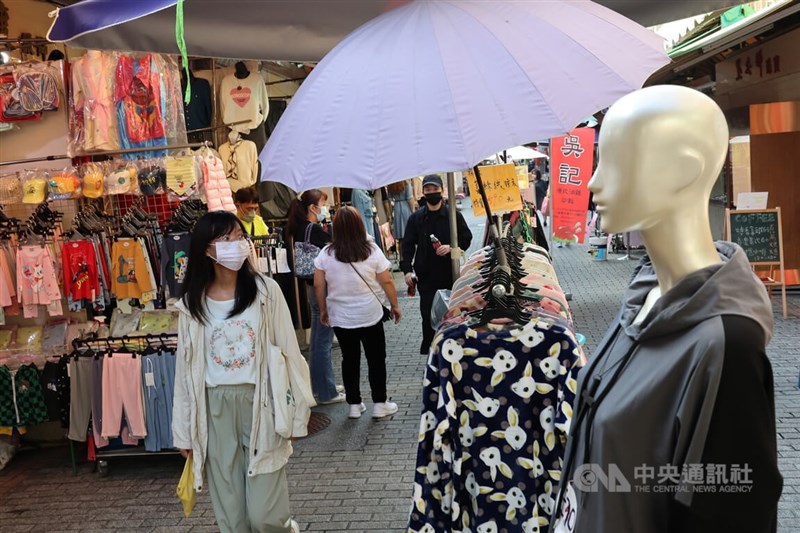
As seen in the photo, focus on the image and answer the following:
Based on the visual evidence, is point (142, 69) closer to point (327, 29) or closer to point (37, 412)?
point (327, 29)

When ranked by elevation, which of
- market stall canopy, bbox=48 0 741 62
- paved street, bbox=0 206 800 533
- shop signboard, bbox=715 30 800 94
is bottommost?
paved street, bbox=0 206 800 533

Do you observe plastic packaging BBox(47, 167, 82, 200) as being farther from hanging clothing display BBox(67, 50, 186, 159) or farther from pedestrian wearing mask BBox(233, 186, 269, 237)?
pedestrian wearing mask BBox(233, 186, 269, 237)

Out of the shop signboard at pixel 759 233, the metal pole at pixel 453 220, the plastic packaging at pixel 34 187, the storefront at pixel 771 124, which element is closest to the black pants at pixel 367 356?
the metal pole at pixel 453 220

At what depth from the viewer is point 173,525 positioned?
184 inches

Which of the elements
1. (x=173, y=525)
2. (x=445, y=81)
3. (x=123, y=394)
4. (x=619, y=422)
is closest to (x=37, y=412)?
(x=123, y=394)

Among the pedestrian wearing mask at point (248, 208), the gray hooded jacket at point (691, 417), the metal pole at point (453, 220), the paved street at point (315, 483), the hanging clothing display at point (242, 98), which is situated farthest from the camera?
the hanging clothing display at point (242, 98)

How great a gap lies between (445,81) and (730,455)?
4.87ft

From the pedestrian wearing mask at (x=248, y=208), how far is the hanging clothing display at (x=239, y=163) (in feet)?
0.70

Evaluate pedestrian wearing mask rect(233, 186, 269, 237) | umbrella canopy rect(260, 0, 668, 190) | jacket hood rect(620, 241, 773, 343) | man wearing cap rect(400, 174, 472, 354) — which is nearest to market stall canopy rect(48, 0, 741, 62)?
umbrella canopy rect(260, 0, 668, 190)

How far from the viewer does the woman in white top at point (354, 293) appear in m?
6.05

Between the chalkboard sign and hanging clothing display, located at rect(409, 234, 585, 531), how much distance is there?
660 cm

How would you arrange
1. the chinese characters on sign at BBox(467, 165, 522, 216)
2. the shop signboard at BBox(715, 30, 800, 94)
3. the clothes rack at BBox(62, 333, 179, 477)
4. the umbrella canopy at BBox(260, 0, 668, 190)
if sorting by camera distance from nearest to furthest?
the umbrella canopy at BBox(260, 0, 668, 190), the chinese characters on sign at BBox(467, 165, 522, 216), the clothes rack at BBox(62, 333, 179, 477), the shop signboard at BBox(715, 30, 800, 94)

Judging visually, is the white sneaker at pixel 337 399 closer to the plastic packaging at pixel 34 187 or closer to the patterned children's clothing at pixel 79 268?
the patterned children's clothing at pixel 79 268

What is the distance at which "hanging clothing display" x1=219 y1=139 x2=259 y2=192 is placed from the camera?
25.5 feet
